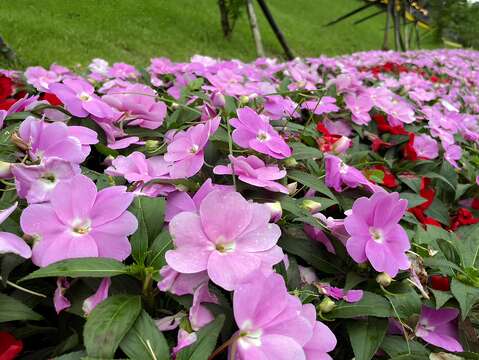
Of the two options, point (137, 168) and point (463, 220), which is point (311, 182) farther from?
point (463, 220)

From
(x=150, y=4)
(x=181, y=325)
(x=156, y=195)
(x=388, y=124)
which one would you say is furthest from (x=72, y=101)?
(x=150, y=4)

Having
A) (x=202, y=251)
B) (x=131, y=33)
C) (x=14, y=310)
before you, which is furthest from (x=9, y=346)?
(x=131, y=33)

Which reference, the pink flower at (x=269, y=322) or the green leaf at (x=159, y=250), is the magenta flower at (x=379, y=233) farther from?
the green leaf at (x=159, y=250)

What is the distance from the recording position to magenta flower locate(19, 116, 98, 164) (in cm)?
83

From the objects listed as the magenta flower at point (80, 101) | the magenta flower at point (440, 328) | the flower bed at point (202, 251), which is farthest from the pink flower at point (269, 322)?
the magenta flower at point (80, 101)

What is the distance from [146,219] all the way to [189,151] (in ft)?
0.69

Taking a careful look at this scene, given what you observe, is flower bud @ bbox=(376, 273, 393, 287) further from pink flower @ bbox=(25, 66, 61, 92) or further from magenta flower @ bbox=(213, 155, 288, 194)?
pink flower @ bbox=(25, 66, 61, 92)

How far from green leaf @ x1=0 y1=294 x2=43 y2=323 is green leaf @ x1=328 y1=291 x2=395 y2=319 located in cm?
47

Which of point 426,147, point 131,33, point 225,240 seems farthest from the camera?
point 131,33

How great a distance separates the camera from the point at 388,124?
177cm

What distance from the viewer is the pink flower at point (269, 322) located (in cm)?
58

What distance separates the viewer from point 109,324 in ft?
1.94

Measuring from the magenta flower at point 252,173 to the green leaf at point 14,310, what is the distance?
395mm

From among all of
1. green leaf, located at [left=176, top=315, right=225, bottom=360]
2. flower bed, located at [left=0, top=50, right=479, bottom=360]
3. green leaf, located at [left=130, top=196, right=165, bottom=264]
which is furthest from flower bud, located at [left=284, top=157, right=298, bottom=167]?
green leaf, located at [left=176, top=315, right=225, bottom=360]
